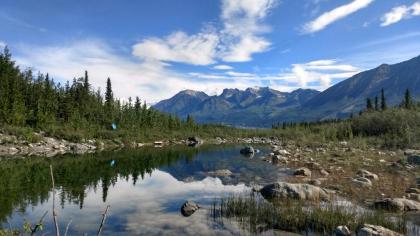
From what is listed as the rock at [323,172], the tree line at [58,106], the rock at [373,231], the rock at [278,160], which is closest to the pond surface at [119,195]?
the rock at [323,172]

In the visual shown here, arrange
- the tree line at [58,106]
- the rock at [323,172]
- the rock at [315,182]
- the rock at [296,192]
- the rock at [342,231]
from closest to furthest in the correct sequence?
1. the rock at [342,231]
2. the rock at [296,192]
3. the rock at [315,182]
4. the rock at [323,172]
5. the tree line at [58,106]

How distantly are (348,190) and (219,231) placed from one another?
1185cm

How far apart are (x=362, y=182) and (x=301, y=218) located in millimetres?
11062

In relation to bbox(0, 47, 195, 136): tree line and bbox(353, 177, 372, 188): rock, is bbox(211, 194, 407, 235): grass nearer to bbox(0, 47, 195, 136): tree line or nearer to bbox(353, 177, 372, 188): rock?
bbox(353, 177, 372, 188): rock

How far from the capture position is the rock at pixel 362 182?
25098 mm

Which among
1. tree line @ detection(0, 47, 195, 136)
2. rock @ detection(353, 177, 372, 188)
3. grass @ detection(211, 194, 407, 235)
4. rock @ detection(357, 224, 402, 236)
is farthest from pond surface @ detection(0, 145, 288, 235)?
tree line @ detection(0, 47, 195, 136)

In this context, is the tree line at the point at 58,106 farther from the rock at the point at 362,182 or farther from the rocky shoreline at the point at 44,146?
the rock at the point at 362,182

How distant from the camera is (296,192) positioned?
21.6 metres

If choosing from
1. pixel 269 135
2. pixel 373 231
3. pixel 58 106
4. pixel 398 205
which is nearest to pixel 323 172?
pixel 398 205

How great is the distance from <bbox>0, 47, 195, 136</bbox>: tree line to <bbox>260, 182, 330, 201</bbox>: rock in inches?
2483

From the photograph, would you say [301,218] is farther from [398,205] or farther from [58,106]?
[58,106]

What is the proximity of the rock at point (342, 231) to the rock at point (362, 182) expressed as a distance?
37.6 feet

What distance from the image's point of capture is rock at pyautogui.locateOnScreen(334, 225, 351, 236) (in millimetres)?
14312

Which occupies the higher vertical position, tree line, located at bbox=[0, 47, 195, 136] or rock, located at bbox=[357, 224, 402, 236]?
tree line, located at bbox=[0, 47, 195, 136]
